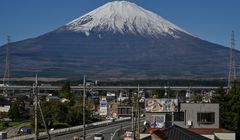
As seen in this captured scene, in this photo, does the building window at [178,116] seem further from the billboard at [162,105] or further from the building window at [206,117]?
the building window at [206,117]

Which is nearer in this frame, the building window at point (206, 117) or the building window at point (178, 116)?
the building window at point (206, 117)

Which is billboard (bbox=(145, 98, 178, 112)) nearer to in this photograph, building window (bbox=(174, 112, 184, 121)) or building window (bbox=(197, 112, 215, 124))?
building window (bbox=(174, 112, 184, 121))

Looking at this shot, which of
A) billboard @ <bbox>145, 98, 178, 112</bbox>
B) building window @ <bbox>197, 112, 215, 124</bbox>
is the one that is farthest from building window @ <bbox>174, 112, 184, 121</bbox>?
building window @ <bbox>197, 112, 215, 124</bbox>

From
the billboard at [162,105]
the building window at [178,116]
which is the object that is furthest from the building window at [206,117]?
the billboard at [162,105]

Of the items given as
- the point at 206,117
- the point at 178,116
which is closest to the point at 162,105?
the point at 178,116

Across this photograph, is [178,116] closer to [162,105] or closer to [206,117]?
[162,105]
